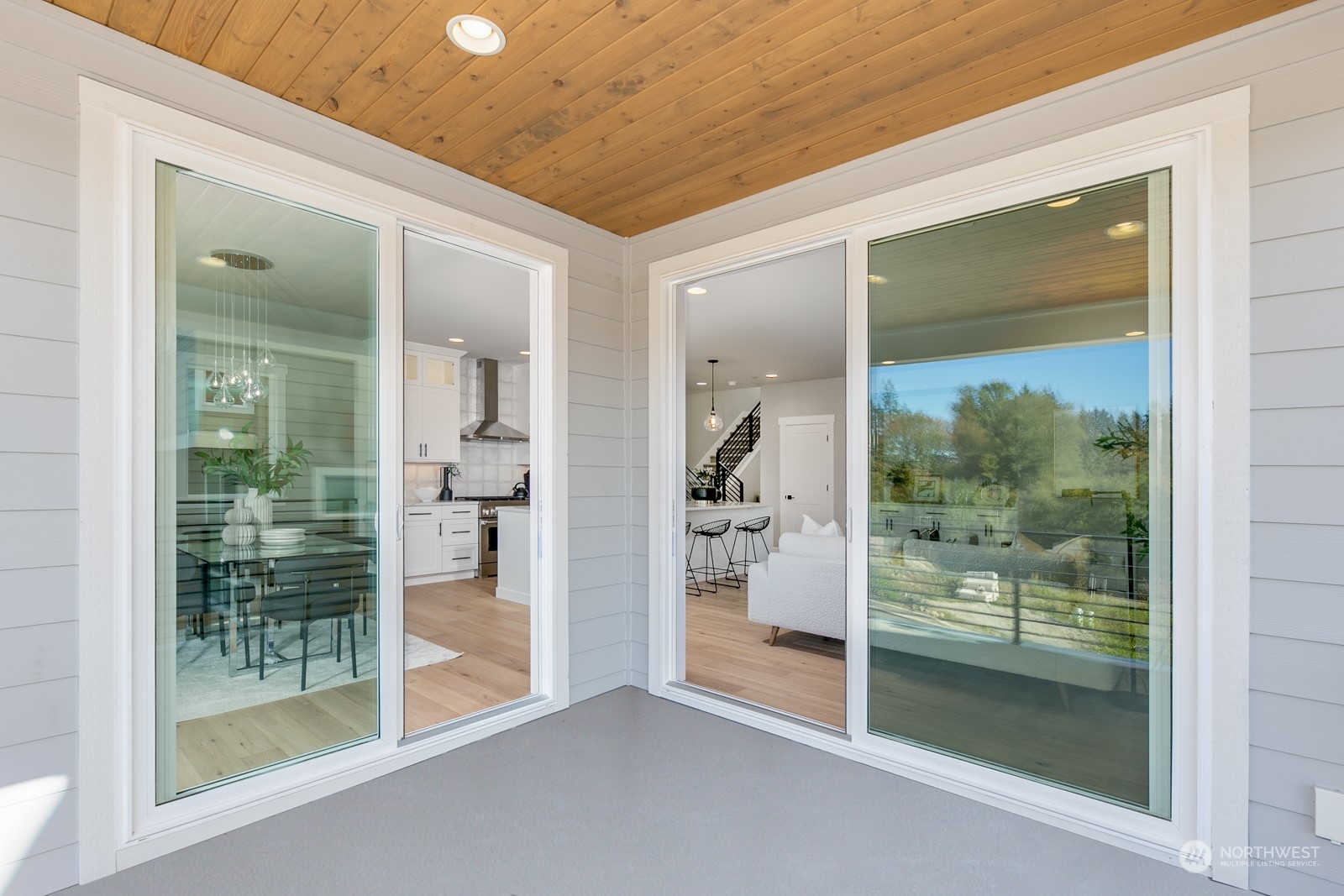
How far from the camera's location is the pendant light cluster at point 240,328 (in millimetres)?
2391

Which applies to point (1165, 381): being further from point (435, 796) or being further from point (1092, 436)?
point (435, 796)

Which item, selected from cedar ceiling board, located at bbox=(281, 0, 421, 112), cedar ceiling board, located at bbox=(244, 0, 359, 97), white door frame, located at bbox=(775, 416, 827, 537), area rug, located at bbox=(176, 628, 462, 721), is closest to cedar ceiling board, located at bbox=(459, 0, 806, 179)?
cedar ceiling board, located at bbox=(281, 0, 421, 112)

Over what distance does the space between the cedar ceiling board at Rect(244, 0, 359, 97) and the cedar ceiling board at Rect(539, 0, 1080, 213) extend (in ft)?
3.80

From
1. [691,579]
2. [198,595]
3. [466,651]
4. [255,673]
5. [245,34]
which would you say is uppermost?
[245,34]

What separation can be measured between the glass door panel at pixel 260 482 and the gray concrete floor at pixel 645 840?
37cm

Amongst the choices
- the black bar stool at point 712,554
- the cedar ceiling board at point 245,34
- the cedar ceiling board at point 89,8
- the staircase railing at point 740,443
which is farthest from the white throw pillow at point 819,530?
the staircase railing at point 740,443

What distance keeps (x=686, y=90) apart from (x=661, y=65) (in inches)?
7.0

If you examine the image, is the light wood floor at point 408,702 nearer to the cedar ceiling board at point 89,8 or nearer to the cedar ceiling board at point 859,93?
the cedar ceiling board at point 89,8

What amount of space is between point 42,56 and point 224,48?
483mm

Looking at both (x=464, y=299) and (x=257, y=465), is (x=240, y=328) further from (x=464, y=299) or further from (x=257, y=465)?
(x=464, y=299)

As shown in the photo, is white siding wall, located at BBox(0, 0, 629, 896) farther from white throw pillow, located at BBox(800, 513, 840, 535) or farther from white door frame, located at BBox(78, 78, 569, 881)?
white throw pillow, located at BBox(800, 513, 840, 535)

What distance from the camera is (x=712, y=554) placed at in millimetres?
8344

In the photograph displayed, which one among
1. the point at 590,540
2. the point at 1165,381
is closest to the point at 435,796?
the point at 590,540

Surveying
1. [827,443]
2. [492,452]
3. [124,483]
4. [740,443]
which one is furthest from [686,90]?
[740,443]
